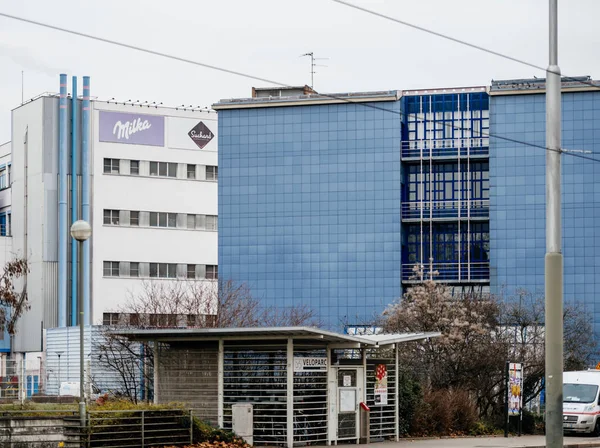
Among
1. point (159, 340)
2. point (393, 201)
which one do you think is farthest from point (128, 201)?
point (159, 340)

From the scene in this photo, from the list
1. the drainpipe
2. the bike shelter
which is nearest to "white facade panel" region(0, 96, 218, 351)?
the drainpipe

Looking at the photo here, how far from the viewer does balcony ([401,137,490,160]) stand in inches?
3474

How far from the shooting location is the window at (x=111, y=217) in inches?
3381

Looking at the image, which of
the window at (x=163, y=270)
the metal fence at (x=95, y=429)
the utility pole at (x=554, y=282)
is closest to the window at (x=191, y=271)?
the window at (x=163, y=270)

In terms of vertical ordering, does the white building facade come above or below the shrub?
above

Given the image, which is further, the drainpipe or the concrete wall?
the drainpipe

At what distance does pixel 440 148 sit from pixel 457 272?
903cm

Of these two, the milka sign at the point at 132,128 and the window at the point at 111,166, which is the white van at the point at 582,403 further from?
the milka sign at the point at 132,128

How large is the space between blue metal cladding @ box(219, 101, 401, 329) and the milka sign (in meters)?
5.94

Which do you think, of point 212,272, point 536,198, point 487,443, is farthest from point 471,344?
point 212,272

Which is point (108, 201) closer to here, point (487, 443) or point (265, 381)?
point (487, 443)

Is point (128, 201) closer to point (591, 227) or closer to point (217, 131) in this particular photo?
point (217, 131)

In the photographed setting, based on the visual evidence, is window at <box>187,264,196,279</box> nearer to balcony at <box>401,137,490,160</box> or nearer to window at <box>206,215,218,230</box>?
window at <box>206,215,218,230</box>

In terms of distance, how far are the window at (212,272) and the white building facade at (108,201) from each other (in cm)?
9
